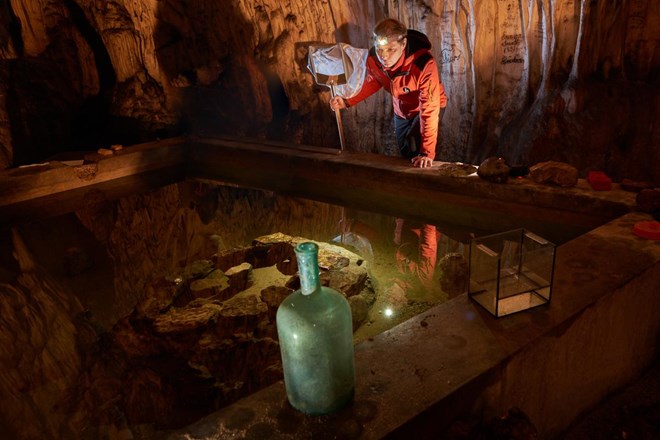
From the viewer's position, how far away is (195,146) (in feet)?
22.2

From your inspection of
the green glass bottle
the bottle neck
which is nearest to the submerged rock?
the green glass bottle

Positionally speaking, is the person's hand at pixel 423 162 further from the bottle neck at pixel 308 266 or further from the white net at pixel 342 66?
the bottle neck at pixel 308 266

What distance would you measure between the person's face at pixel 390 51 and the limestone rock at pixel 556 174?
1547mm

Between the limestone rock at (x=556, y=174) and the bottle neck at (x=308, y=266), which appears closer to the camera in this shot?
the bottle neck at (x=308, y=266)

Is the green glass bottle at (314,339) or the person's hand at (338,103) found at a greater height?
the person's hand at (338,103)

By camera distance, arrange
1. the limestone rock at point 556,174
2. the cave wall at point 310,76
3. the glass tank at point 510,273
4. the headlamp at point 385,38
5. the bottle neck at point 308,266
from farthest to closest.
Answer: the cave wall at point 310,76
the headlamp at point 385,38
the limestone rock at point 556,174
the glass tank at point 510,273
the bottle neck at point 308,266

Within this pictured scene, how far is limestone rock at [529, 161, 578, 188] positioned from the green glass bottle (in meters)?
2.93

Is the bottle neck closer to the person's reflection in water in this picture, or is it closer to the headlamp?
the person's reflection in water

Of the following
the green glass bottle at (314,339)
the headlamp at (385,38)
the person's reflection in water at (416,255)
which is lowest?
the person's reflection in water at (416,255)

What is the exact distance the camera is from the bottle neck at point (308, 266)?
52.7 inches

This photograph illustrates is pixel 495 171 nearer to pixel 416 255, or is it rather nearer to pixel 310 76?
pixel 416 255

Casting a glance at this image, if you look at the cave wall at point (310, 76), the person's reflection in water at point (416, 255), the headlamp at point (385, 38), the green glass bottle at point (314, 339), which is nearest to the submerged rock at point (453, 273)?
the person's reflection in water at point (416, 255)

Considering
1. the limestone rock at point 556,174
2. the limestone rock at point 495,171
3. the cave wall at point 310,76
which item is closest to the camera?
the limestone rock at point 556,174

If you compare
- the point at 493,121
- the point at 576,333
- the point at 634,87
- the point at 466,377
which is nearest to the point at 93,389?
the point at 466,377
